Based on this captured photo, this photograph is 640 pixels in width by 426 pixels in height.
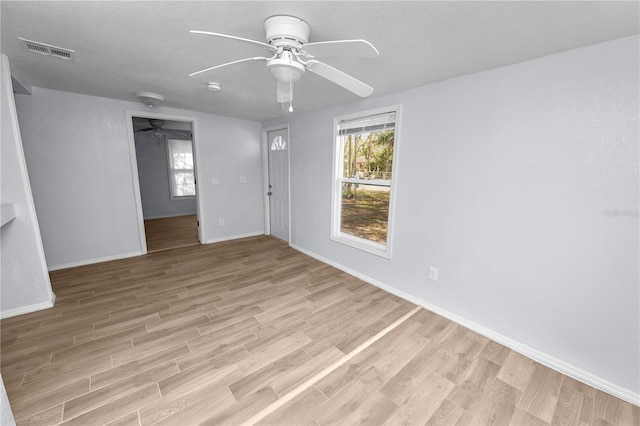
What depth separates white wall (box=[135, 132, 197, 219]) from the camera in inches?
247

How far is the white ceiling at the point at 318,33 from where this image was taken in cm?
128

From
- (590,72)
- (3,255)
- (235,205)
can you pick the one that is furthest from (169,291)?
(590,72)

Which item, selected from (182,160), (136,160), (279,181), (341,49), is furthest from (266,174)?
(341,49)

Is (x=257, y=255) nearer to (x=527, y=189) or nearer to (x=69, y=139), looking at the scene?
(x=69, y=139)

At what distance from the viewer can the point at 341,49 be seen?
1261mm

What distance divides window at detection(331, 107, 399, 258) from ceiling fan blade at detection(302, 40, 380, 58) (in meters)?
1.50

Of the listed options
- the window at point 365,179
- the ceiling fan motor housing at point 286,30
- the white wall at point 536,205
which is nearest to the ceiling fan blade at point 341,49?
the ceiling fan motor housing at point 286,30

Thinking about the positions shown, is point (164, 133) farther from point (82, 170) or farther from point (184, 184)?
point (82, 170)

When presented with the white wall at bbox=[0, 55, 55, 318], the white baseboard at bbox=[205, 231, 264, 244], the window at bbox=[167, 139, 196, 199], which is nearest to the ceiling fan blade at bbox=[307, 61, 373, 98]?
the white wall at bbox=[0, 55, 55, 318]

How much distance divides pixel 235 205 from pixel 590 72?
4630 millimetres

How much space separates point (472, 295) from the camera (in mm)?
2223

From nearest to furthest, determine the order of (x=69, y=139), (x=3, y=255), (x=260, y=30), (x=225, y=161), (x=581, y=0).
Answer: (x=581, y=0) → (x=260, y=30) → (x=3, y=255) → (x=69, y=139) → (x=225, y=161)

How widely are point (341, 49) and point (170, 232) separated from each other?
5.31m

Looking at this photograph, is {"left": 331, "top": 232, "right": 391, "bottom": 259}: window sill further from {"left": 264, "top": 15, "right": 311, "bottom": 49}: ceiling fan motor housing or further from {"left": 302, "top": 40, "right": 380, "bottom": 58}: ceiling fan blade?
{"left": 264, "top": 15, "right": 311, "bottom": 49}: ceiling fan motor housing
